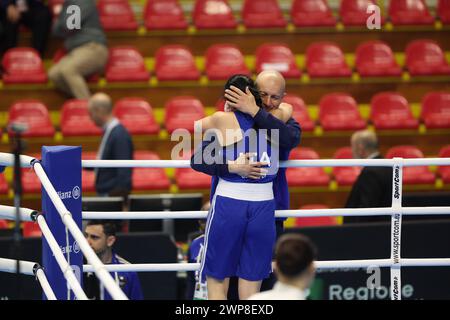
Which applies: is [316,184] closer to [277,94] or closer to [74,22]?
[74,22]

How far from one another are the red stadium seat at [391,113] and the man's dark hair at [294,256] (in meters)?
7.29

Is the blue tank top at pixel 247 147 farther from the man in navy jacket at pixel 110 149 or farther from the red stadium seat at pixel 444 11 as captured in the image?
the red stadium seat at pixel 444 11

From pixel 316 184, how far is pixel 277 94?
5020 mm

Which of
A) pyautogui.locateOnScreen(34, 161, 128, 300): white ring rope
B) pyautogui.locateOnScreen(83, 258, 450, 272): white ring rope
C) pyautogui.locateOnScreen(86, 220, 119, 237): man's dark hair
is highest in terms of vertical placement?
pyautogui.locateOnScreen(34, 161, 128, 300): white ring rope

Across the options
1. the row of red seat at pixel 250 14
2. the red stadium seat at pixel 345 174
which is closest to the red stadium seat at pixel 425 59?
the row of red seat at pixel 250 14

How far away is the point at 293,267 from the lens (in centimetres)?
361

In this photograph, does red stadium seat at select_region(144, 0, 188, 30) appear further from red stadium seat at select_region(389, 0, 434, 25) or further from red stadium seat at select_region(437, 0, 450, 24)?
red stadium seat at select_region(437, 0, 450, 24)

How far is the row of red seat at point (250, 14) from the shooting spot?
11438 mm

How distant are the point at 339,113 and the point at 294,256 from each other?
7245 mm

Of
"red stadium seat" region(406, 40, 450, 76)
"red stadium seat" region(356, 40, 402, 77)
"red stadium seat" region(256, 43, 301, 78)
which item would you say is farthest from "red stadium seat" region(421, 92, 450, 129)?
"red stadium seat" region(256, 43, 301, 78)

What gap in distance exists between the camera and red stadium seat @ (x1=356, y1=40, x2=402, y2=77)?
11188 millimetres

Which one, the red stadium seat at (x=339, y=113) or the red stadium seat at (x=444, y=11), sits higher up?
the red stadium seat at (x=444, y=11)

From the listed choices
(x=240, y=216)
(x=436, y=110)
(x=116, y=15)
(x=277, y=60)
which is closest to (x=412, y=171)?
(x=436, y=110)
